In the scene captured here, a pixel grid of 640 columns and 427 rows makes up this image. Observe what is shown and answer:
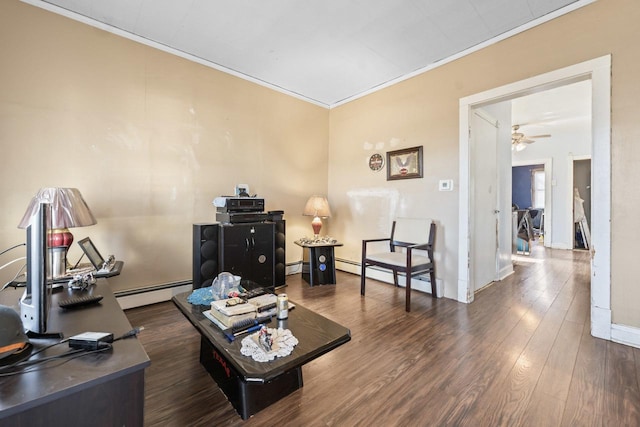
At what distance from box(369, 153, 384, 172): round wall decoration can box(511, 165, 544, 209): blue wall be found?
6.26m

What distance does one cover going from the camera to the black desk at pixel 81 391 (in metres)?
0.63

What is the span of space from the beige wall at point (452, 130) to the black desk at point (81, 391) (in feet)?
9.76

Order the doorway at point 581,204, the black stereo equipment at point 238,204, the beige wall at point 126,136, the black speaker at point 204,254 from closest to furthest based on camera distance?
1. the beige wall at point 126,136
2. the black speaker at point 204,254
3. the black stereo equipment at point 238,204
4. the doorway at point 581,204

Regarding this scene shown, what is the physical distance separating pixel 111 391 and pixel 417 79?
3727 millimetres

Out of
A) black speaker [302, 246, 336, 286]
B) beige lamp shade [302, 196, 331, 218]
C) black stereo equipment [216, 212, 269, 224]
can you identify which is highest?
beige lamp shade [302, 196, 331, 218]

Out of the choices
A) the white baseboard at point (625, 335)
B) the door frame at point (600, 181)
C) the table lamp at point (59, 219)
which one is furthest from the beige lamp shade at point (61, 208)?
the white baseboard at point (625, 335)

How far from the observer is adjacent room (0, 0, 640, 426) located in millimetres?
1314

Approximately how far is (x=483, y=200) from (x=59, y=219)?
3.91 meters

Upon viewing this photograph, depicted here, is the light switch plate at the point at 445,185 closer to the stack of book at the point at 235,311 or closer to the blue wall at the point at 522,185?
the stack of book at the point at 235,311

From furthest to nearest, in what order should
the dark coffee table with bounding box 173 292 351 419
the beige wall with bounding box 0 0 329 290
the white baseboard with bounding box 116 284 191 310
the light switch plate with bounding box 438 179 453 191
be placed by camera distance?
the light switch plate with bounding box 438 179 453 191
the white baseboard with bounding box 116 284 191 310
the beige wall with bounding box 0 0 329 290
the dark coffee table with bounding box 173 292 351 419

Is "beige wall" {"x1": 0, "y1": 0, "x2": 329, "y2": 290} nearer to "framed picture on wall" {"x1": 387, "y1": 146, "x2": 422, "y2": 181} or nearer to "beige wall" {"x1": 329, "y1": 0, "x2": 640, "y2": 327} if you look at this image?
"beige wall" {"x1": 329, "y1": 0, "x2": 640, "y2": 327}

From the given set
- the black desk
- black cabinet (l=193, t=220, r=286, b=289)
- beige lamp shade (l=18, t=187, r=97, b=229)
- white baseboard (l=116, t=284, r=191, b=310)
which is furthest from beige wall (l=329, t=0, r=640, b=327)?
beige lamp shade (l=18, t=187, r=97, b=229)

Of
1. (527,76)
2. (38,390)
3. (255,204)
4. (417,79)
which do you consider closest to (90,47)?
(255,204)

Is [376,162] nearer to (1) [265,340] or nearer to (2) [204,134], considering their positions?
(2) [204,134]
